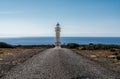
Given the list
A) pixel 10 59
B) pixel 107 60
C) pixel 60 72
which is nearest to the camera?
pixel 60 72

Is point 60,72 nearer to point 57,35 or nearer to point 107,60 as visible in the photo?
point 107,60

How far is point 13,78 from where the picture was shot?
14.6 meters

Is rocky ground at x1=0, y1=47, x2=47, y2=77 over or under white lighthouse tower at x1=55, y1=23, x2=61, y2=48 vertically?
under

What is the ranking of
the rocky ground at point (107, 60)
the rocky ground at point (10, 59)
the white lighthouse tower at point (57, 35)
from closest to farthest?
the rocky ground at point (10, 59), the rocky ground at point (107, 60), the white lighthouse tower at point (57, 35)

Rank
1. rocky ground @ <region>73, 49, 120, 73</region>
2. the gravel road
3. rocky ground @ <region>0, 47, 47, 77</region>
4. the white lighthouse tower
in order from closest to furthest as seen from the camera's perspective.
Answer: the gravel road
rocky ground @ <region>0, 47, 47, 77</region>
rocky ground @ <region>73, 49, 120, 73</region>
the white lighthouse tower

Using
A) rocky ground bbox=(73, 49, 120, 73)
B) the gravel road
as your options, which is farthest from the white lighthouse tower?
the gravel road

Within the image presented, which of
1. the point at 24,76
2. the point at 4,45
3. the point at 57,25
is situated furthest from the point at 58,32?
the point at 24,76

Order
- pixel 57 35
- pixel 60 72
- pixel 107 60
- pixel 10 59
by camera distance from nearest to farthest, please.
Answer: pixel 60 72, pixel 107 60, pixel 10 59, pixel 57 35

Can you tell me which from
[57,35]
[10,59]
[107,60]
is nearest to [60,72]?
[107,60]

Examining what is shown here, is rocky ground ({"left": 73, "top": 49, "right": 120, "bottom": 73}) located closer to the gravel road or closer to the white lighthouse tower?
the gravel road

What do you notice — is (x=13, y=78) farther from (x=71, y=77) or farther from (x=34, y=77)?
(x=71, y=77)

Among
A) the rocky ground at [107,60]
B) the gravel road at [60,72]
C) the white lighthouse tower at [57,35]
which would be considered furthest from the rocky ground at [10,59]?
the white lighthouse tower at [57,35]

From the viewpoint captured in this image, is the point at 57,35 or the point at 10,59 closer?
the point at 10,59

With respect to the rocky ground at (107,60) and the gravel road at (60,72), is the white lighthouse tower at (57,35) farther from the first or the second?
the gravel road at (60,72)
